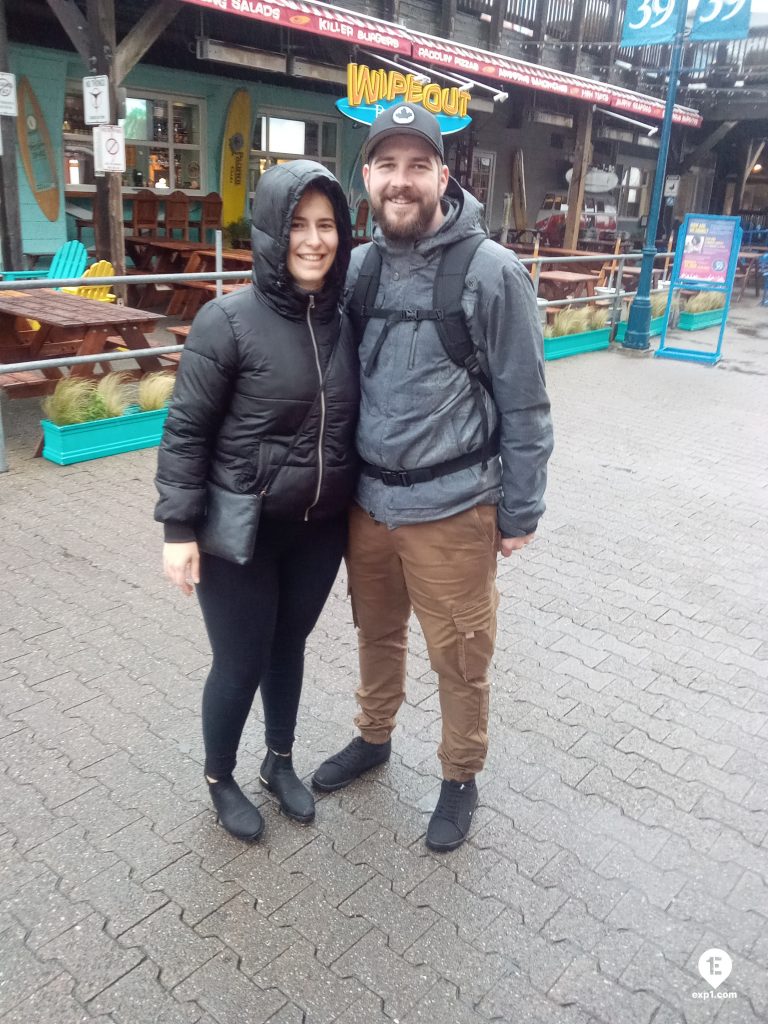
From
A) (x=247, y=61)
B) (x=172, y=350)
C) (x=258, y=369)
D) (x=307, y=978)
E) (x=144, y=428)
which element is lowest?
(x=307, y=978)

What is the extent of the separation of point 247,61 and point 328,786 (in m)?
9.86

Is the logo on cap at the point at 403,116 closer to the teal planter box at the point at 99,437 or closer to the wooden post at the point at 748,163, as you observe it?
the teal planter box at the point at 99,437

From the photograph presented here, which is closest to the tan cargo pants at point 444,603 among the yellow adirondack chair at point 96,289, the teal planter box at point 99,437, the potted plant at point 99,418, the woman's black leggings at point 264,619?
the woman's black leggings at point 264,619

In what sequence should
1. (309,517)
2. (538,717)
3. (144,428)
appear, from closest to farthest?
(309,517) < (538,717) < (144,428)

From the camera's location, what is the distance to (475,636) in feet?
7.93

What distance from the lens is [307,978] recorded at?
2.09 m

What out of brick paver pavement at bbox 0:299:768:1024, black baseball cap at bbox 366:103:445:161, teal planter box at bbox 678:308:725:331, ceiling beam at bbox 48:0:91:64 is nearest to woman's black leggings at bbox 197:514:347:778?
brick paver pavement at bbox 0:299:768:1024

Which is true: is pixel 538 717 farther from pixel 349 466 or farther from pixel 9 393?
pixel 9 393

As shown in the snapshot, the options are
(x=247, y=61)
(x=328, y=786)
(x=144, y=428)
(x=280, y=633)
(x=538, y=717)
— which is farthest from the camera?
(x=247, y=61)

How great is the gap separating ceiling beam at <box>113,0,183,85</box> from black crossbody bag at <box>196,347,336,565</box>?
7.48 metres

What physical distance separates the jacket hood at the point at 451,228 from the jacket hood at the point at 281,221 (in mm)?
156

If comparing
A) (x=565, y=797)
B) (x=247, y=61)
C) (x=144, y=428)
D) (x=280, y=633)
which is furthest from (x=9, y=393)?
(x=247, y=61)

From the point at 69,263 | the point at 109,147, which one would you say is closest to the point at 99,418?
the point at 69,263

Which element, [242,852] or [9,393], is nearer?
[242,852]
